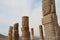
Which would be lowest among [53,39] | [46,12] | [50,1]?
[53,39]

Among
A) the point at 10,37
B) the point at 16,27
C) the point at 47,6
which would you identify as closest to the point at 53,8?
the point at 47,6

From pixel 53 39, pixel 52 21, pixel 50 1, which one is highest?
pixel 50 1

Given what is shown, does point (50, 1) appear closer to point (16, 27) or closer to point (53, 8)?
point (53, 8)

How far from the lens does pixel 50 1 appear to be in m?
8.10

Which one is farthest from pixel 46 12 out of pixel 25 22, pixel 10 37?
pixel 10 37

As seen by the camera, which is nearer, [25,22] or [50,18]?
[50,18]

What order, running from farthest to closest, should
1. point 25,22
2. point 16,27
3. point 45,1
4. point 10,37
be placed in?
point 10,37, point 16,27, point 25,22, point 45,1

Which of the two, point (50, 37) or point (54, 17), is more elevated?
point (54, 17)

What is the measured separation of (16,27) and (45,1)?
7.66m

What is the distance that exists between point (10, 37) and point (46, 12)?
11.7m

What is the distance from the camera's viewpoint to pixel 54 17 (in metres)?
8.06

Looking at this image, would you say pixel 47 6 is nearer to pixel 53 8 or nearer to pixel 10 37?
pixel 53 8

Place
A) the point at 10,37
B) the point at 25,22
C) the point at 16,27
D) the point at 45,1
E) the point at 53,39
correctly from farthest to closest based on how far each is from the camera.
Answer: the point at 10,37 → the point at 16,27 → the point at 25,22 → the point at 45,1 → the point at 53,39

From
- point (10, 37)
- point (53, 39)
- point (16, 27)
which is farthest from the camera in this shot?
point (10, 37)
